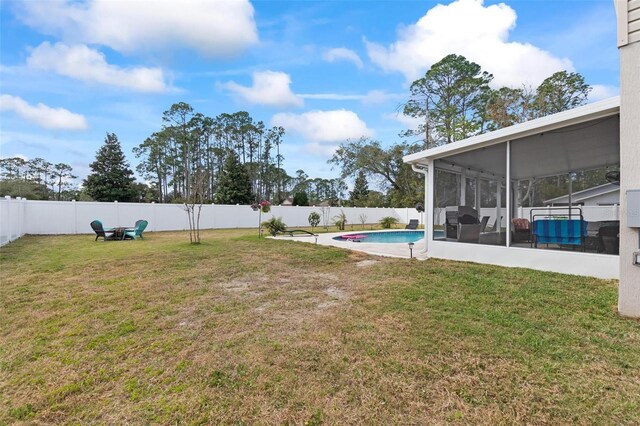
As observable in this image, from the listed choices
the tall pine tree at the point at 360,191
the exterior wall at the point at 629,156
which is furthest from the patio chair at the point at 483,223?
the tall pine tree at the point at 360,191

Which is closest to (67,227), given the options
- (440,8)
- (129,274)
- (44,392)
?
(129,274)

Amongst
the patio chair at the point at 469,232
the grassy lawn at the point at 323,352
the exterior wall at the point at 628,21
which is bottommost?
the grassy lawn at the point at 323,352

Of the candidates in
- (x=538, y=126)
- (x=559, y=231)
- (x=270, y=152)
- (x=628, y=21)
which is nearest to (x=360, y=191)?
(x=270, y=152)

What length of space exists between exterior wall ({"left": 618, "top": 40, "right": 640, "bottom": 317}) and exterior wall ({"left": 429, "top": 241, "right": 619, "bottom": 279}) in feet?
6.22

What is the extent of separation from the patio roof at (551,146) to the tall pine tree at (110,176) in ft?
101

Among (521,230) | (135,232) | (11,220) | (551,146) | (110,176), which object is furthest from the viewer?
(110,176)

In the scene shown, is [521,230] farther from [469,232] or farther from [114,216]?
[114,216]

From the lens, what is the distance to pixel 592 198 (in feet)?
23.7

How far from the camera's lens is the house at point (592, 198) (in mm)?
6641

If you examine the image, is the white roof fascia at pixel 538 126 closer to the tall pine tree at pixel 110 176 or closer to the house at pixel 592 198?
the house at pixel 592 198

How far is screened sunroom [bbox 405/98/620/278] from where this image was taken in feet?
18.1

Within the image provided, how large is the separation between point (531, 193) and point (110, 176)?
33.5 metres

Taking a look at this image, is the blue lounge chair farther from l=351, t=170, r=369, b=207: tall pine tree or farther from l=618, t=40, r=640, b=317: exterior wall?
l=351, t=170, r=369, b=207: tall pine tree

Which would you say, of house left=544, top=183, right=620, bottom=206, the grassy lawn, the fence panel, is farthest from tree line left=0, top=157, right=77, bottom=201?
house left=544, top=183, right=620, bottom=206
